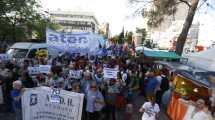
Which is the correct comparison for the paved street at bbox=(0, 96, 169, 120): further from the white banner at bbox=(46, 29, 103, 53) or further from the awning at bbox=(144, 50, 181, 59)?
the awning at bbox=(144, 50, 181, 59)

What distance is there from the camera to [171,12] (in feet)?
97.7

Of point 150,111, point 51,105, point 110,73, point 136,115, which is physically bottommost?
point 136,115

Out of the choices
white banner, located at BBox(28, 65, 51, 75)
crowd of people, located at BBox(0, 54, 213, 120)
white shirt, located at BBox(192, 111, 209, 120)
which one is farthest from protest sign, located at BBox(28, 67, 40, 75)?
white shirt, located at BBox(192, 111, 209, 120)

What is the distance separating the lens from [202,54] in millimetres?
19484

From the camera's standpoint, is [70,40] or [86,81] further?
[70,40]

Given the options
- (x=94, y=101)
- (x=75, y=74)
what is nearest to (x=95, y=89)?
(x=94, y=101)

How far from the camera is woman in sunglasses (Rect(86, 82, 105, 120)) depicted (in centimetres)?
1202

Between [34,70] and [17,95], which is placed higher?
[34,70]

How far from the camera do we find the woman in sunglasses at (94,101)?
12023 mm

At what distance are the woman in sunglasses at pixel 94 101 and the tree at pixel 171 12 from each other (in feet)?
57.0

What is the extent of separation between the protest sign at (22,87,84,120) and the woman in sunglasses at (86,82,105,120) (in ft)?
3.25

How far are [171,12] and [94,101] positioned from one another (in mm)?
18857

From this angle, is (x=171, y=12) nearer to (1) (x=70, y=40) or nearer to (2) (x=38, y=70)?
(1) (x=70, y=40)

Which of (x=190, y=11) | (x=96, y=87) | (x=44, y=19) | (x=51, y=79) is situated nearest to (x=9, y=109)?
(x=51, y=79)
